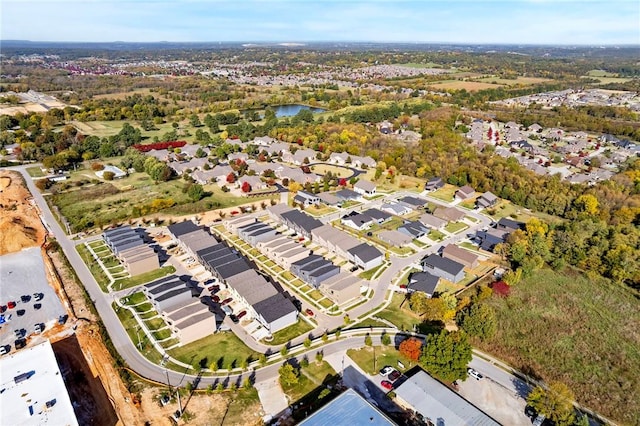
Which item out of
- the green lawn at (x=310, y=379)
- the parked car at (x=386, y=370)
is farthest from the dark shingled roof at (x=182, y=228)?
the parked car at (x=386, y=370)

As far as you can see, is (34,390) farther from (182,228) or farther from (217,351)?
(182,228)

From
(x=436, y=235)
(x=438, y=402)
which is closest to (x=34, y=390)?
(x=438, y=402)

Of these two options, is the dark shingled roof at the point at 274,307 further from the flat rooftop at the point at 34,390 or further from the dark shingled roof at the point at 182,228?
the dark shingled roof at the point at 182,228

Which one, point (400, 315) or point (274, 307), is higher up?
point (274, 307)

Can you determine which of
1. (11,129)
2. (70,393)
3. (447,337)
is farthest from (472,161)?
(11,129)

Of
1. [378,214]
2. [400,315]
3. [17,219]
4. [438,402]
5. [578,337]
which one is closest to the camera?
[438,402]

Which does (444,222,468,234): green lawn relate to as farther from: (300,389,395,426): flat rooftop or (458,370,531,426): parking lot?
(300,389,395,426): flat rooftop
